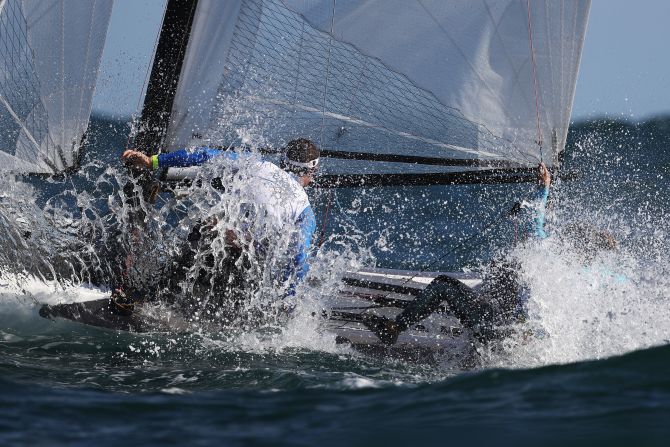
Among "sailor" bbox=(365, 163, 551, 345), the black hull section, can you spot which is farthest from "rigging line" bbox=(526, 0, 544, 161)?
the black hull section

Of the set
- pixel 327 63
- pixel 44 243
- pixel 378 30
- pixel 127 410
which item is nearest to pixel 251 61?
pixel 327 63

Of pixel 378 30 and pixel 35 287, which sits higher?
pixel 378 30

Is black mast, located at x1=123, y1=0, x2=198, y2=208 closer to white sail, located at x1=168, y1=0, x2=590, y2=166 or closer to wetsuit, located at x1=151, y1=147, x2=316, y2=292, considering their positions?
white sail, located at x1=168, y1=0, x2=590, y2=166

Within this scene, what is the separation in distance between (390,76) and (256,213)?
56.0 inches

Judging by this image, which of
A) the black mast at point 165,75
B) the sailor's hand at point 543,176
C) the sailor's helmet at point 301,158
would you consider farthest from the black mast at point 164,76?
the sailor's hand at point 543,176

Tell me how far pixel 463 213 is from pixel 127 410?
7.13m

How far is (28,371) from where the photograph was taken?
3391mm

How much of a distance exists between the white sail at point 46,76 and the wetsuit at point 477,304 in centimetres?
208

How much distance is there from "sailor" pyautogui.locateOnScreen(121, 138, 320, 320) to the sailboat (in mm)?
390

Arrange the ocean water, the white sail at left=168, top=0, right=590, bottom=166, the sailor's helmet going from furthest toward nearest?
the white sail at left=168, top=0, right=590, bottom=166
the sailor's helmet
the ocean water

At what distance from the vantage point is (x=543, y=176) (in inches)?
196

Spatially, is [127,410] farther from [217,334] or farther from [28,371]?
[217,334]

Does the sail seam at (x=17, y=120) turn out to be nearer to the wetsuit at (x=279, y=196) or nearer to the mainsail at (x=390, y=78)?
the mainsail at (x=390, y=78)

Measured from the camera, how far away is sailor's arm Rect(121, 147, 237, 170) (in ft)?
14.0
